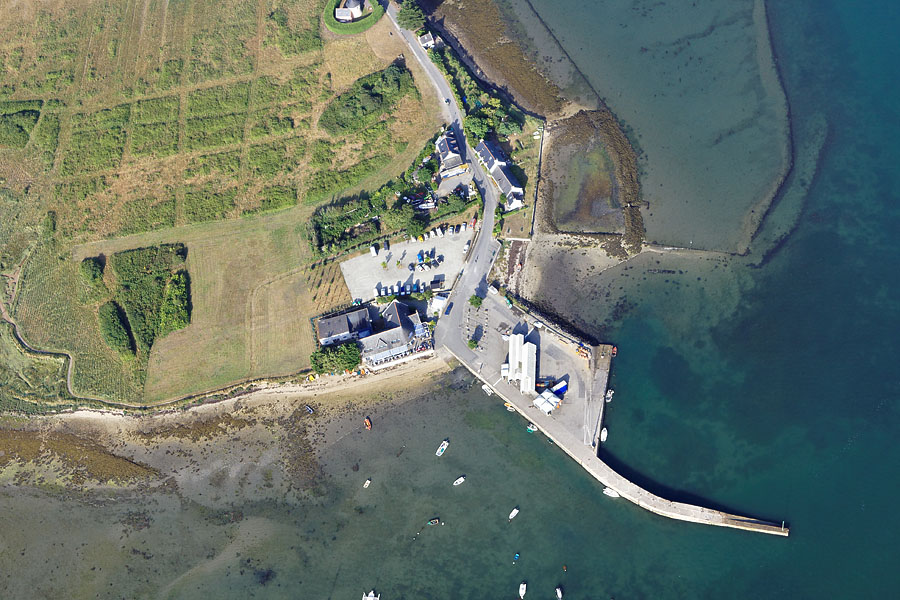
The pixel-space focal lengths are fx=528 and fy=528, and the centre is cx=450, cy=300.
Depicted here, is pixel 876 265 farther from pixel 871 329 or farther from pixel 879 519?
pixel 879 519

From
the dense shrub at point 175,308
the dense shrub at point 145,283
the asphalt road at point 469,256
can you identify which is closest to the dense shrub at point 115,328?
the dense shrub at point 145,283

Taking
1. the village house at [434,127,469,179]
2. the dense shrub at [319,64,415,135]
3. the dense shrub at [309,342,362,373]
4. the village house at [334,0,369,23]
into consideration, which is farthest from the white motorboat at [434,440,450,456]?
the village house at [334,0,369,23]

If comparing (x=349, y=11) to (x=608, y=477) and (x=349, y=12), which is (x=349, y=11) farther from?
(x=608, y=477)

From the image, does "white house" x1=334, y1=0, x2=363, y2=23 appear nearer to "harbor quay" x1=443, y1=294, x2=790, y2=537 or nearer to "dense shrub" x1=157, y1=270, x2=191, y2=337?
"dense shrub" x1=157, y1=270, x2=191, y2=337

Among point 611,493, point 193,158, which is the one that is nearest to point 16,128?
point 193,158

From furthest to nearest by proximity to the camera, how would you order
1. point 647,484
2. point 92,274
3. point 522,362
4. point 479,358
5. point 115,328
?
point 92,274
point 115,328
point 479,358
point 522,362
point 647,484

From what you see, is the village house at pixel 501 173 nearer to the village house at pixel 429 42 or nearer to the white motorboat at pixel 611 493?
the village house at pixel 429 42

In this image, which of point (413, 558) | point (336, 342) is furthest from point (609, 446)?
point (336, 342)
